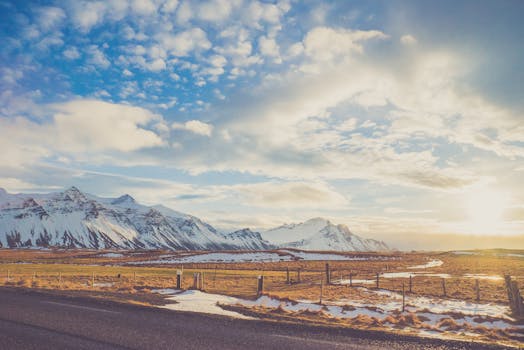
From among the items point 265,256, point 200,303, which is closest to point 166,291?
point 200,303

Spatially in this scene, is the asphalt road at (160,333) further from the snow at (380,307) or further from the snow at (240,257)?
the snow at (240,257)

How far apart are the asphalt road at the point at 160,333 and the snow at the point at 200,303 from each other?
221 cm

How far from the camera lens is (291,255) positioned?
146m

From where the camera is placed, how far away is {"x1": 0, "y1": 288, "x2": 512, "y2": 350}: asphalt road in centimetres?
1056

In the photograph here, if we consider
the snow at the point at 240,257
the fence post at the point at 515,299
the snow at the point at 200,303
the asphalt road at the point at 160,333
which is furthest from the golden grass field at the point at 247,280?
the snow at the point at 240,257

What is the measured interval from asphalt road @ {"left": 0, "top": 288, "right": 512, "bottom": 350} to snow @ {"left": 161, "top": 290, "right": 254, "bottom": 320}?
221cm

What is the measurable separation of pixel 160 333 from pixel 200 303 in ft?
33.8

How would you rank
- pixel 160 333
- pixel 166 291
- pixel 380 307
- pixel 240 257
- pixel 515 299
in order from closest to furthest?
pixel 160 333, pixel 515 299, pixel 380 307, pixel 166 291, pixel 240 257

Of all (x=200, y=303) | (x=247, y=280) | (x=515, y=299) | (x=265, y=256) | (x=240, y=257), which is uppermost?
(x=515, y=299)

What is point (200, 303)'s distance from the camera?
21.9m

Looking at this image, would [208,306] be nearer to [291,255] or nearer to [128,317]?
[128,317]

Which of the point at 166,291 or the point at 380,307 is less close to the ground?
the point at 166,291

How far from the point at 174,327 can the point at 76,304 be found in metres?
7.81

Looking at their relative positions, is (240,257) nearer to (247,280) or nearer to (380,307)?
(247,280)
